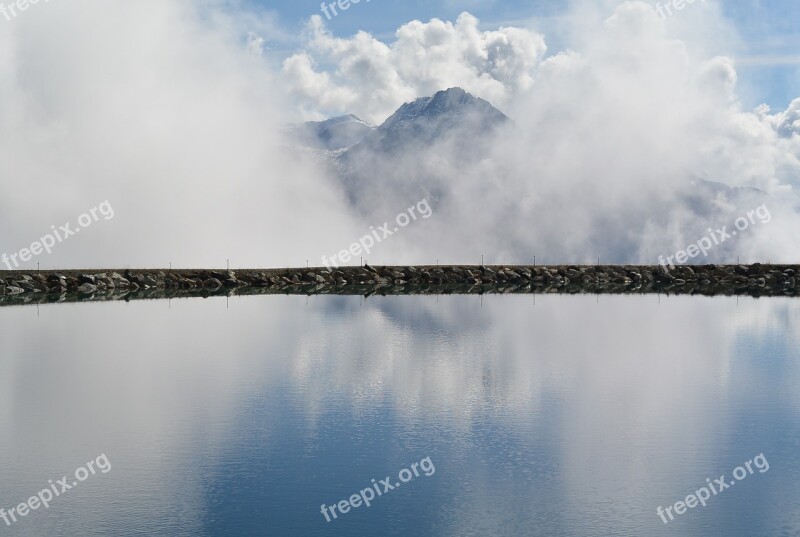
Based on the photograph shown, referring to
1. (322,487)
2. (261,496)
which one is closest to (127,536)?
(261,496)

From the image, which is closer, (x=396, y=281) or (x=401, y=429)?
(x=401, y=429)

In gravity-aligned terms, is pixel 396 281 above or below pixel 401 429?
above

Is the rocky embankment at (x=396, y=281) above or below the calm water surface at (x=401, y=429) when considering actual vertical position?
above

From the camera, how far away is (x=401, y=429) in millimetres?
29641

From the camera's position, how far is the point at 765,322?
223 feet

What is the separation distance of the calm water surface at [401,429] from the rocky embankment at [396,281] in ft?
131

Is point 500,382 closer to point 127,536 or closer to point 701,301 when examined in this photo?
point 127,536

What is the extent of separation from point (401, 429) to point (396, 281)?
3440 inches

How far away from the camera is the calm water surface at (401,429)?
2133cm

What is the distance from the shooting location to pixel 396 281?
11694 cm

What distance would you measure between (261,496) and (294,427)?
756cm

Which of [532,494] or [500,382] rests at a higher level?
[500,382]

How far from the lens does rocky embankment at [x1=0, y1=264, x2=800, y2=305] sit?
321 feet

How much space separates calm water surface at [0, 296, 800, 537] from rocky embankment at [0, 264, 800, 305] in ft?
131
